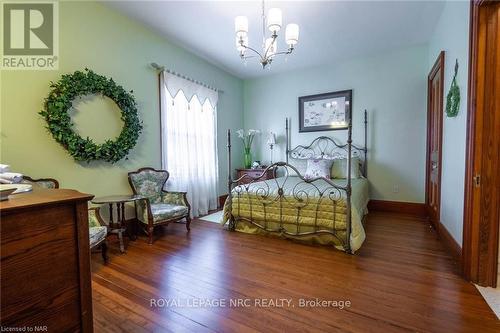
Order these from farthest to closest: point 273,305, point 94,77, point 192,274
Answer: point 94,77 → point 192,274 → point 273,305

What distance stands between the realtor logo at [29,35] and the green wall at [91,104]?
0.22 feet

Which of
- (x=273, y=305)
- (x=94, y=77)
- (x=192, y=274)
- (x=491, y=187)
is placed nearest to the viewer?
(x=273, y=305)

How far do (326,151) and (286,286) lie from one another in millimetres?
3272

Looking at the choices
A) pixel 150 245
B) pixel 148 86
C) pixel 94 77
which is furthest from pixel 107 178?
pixel 148 86

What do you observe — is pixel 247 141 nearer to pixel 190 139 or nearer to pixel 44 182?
pixel 190 139

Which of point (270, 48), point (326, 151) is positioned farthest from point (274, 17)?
point (326, 151)

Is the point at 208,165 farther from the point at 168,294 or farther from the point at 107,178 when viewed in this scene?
the point at 168,294

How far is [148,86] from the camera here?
11.5 feet

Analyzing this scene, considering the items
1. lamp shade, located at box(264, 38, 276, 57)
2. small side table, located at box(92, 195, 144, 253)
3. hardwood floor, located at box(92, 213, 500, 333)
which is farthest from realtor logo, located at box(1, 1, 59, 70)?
lamp shade, located at box(264, 38, 276, 57)

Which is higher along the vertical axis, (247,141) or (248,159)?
(247,141)

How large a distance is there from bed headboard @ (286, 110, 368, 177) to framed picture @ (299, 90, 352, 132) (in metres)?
0.27

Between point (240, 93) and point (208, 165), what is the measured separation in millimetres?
2107

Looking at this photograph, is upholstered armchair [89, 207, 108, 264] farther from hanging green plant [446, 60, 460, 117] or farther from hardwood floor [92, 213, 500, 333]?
hanging green plant [446, 60, 460, 117]

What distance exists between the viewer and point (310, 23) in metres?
3.20
